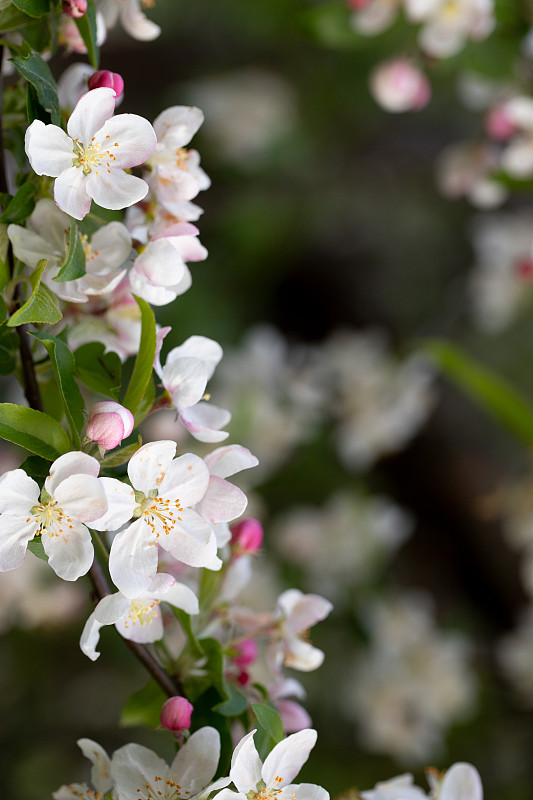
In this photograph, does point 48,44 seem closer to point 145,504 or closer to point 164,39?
point 145,504

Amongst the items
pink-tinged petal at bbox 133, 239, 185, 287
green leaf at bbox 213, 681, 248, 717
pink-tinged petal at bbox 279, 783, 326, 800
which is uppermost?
pink-tinged petal at bbox 133, 239, 185, 287

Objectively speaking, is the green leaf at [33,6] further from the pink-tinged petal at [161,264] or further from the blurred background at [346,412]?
the blurred background at [346,412]

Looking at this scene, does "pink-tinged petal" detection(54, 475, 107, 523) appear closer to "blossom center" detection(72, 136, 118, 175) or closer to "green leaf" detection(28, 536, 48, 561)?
"green leaf" detection(28, 536, 48, 561)

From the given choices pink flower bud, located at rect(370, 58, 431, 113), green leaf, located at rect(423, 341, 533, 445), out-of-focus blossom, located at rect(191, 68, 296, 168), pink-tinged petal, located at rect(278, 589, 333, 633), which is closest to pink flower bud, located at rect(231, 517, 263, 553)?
pink-tinged petal, located at rect(278, 589, 333, 633)

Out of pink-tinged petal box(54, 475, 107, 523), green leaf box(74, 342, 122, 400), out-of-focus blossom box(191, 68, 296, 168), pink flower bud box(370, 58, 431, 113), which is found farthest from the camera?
out-of-focus blossom box(191, 68, 296, 168)

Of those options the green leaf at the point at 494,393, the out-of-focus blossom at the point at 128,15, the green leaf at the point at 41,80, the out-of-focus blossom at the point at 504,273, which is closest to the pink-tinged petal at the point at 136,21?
the out-of-focus blossom at the point at 128,15

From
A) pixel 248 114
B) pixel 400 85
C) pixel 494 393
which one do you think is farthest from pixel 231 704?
pixel 248 114

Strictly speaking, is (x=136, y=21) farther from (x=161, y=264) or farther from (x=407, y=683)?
(x=407, y=683)
